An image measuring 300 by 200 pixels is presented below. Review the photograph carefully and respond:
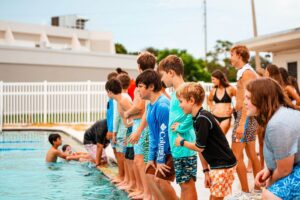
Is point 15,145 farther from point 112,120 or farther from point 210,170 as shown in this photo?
point 210,170

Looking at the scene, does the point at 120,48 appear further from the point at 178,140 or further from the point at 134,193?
the point at 178,140

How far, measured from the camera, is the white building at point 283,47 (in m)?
16.7

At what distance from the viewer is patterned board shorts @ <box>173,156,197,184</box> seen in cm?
493

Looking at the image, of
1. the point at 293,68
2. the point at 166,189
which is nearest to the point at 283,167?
the point at 166,189

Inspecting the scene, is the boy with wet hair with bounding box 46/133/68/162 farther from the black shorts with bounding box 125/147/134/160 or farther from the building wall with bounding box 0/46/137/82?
the building wall with bounding box 0/46/137/82

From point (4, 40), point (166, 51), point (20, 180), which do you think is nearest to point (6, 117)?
point (20, 180)

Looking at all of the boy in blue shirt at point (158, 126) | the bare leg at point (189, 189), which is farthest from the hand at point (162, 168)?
the bare leg at point (189, 189)

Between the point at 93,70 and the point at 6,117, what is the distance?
53.3 ft

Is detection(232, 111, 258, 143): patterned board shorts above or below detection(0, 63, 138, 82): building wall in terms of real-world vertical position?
below

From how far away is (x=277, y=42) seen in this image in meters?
17.5

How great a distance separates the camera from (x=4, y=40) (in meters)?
47.8

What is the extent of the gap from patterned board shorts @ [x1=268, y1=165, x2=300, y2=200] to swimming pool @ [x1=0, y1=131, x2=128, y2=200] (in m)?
4.04

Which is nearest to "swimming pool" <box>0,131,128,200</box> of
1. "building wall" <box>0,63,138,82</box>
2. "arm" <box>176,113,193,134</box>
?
"arm" <box>176,113,193,134</box>

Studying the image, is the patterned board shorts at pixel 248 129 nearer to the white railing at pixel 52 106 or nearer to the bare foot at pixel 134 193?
the bare foot at pixel 134 193
